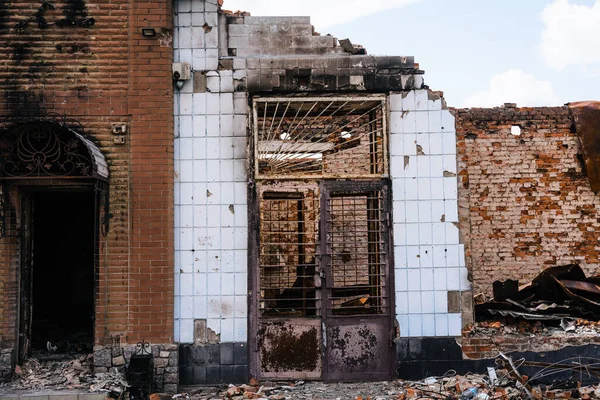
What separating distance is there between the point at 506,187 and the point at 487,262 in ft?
5.47

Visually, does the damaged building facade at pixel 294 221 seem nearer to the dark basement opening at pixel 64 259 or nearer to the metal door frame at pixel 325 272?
the metal door frame at pixel 325 272

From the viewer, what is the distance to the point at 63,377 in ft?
22.1

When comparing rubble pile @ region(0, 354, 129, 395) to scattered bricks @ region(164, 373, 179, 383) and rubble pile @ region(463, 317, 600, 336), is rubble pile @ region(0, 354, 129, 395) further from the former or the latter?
rubble pile @ region(463, 317, 600, 336)

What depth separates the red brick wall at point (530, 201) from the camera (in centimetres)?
1209

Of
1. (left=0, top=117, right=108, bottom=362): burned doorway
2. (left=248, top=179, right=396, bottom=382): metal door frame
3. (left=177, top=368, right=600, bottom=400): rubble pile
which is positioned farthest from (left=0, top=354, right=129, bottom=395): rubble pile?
(left=248, top=179, right=396, bottom=382): metal door frame

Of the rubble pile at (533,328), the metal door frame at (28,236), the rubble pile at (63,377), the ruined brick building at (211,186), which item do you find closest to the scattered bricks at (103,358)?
the ruined brick building at (211,186)

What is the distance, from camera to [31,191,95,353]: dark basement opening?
32.2ft

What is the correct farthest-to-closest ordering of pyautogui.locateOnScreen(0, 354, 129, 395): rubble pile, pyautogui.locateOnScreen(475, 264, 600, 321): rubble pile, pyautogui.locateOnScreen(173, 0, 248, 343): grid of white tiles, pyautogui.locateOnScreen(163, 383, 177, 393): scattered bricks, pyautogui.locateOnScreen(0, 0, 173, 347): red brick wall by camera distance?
pyautogui.locateOnScreen(475, 264, 600, 321): rubble pile, pyautogui.locateOnScreen(173, 0, 248, 343): grid of white tiles, pyautogui.locateOnScreen(0, 0, 173, 347): red brick wall, pyautogui.locateOnScreen(163, 383, 177, 393): scattered bricks, pyautogui.locateOnScreen(0, 354, 129, 395): rubble pile

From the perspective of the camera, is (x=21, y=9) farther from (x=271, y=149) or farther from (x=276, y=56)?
(x=271, y=149)

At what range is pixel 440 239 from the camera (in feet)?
23.5

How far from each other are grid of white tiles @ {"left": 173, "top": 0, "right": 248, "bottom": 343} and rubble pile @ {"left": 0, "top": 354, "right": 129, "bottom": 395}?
93 centimetres

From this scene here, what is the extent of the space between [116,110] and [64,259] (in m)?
4.24

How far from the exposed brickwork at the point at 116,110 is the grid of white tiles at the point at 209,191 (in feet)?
0.54

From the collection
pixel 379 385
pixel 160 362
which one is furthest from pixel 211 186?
pixel 379 385
